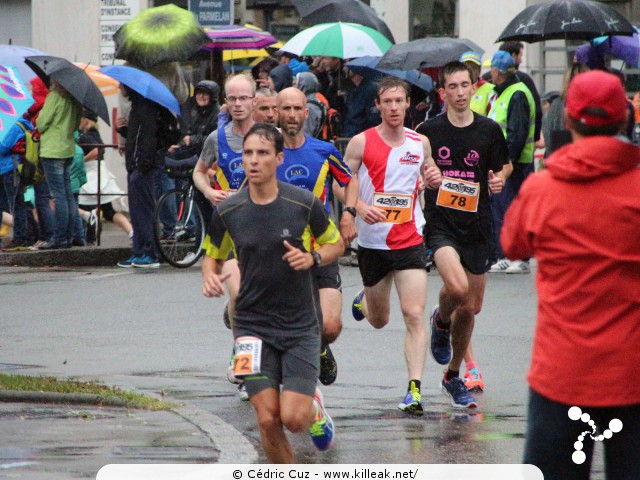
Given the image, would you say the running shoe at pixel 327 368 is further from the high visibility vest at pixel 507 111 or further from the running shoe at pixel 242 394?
the high visibility vest at pixel 507 111

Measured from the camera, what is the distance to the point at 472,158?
959 centimetres

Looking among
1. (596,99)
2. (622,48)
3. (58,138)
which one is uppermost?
(596,99)

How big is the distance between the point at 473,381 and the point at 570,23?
670cm

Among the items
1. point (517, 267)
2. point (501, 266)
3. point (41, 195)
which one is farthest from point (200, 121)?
point (517, 267)

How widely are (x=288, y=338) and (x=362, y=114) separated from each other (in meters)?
10.6

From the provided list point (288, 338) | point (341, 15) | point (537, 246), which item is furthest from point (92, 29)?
point (537, 246)

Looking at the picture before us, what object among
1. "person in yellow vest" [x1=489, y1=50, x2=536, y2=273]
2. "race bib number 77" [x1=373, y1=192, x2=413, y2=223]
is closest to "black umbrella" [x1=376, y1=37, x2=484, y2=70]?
"person in yellow vest" [x1=489, y1=50, x2=536, y2=273]

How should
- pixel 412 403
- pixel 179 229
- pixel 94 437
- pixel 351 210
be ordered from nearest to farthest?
pixel 94 437, pixel 412 403, pixel 351 210, pixel 179 229

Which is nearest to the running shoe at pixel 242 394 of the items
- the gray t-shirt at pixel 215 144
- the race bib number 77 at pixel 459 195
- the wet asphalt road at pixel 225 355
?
the wet asphalt road at pixel 225 355

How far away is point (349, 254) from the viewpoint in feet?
57.3

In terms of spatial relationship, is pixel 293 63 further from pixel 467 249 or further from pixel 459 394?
pixel 459 394

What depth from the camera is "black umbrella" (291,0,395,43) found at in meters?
20.0

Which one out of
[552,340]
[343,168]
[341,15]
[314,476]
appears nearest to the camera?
[552,340]

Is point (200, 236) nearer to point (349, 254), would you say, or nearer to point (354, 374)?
point (349, 254)
